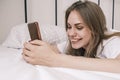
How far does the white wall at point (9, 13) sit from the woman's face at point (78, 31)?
Result: 71cm

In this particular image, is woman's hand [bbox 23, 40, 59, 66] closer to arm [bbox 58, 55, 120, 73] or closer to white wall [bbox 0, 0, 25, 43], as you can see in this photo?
arm [bbox 58, 55, 120, 73]

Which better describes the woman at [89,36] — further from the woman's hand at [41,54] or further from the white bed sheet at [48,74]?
the white bed sheet at [48,74]

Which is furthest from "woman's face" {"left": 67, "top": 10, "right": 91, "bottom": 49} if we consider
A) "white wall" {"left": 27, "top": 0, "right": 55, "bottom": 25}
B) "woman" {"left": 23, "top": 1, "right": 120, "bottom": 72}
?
"white wall" {"left": 27, "top": 0, "right": 55, "bottom": 25}

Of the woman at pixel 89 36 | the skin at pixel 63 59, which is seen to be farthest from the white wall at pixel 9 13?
the skin at pixel 63 59

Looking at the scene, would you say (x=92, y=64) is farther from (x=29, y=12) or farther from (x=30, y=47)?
(x=29, y=12)

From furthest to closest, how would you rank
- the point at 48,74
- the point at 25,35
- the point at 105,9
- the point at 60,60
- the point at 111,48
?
the point at 105,9 → the point at 25,35 → the point at 111,48 → the point at 60,60 → the point at 48,74

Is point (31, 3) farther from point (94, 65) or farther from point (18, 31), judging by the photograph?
point (94, 65)

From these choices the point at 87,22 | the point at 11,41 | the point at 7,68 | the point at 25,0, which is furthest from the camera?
the point at 25,0

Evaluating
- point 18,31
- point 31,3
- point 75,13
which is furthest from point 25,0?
point 75,13

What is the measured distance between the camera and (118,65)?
805 mm

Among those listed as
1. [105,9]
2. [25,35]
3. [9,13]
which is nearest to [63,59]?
[25,35]

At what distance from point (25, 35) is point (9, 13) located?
0.34 metres

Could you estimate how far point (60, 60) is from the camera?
2.79ft

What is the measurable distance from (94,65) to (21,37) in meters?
0.76
